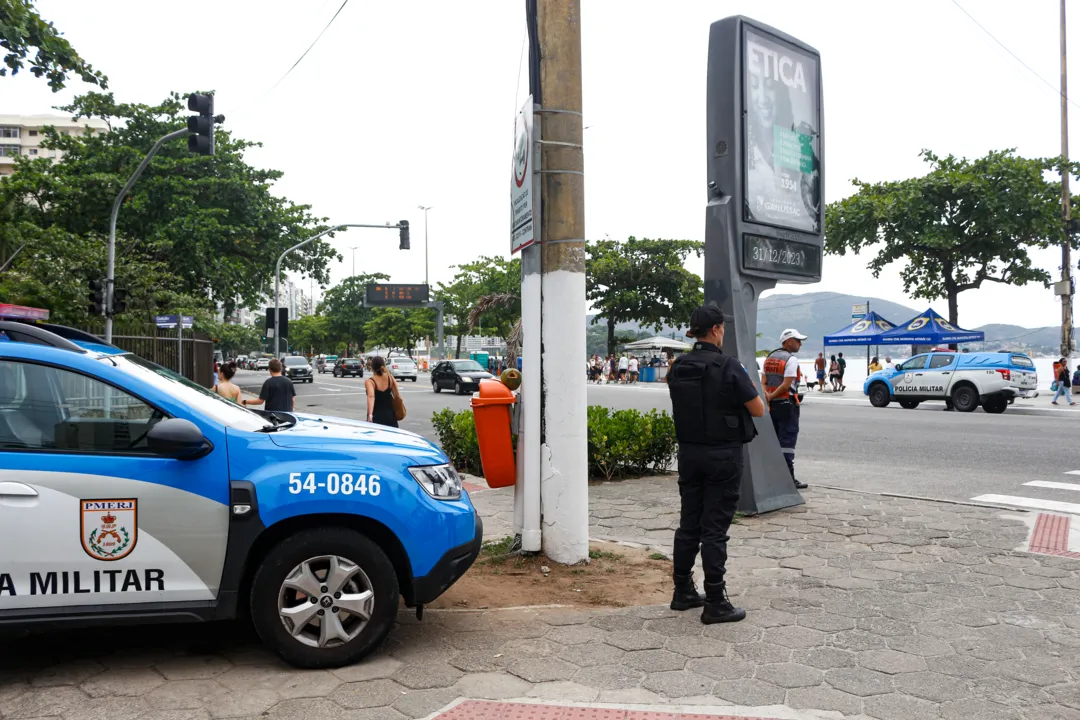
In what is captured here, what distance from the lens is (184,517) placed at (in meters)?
3.76

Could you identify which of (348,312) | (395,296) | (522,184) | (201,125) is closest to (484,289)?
(395,296)

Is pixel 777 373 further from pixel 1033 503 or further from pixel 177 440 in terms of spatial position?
pixel 177 440

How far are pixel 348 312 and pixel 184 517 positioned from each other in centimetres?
9967

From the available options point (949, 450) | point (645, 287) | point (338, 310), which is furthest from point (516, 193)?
point (338, 310)

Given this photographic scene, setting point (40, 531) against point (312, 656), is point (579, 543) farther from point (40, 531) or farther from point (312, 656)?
point (40, 531)

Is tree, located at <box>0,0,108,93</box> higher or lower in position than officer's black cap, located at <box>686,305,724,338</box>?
higher

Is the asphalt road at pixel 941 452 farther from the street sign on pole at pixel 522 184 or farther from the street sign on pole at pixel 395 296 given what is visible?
the street sign on pole at pixel 395 296

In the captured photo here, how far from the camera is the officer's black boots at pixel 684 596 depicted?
4.80 metres

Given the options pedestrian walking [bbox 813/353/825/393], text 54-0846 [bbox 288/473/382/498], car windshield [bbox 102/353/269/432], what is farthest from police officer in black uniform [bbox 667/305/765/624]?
pedestrian walking [bbox 813/353/825/393]

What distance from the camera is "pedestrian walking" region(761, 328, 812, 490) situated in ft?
28.1

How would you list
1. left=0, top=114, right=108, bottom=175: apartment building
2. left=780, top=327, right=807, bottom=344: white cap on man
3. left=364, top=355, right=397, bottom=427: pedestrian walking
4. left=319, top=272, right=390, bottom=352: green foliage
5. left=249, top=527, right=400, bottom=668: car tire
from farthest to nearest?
1. left=319, top=272, right=390, bottom=352: green foliage
2. left=0, top=114, right=108, bottom=175: apartment building
3. left=364, top=355, right=397, bottom=427: pedestrian walking
4. left=780, top=327, right=807, bottom=344: white cap on man
5. left=249, top=527, right=400, bottom=668: car tire

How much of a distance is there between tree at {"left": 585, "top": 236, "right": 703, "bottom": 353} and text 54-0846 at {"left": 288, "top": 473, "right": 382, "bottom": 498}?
4925cm

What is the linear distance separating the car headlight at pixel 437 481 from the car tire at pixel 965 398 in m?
20.0

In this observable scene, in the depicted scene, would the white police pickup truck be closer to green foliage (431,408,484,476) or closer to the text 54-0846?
green foliage (431,408,484,476)
